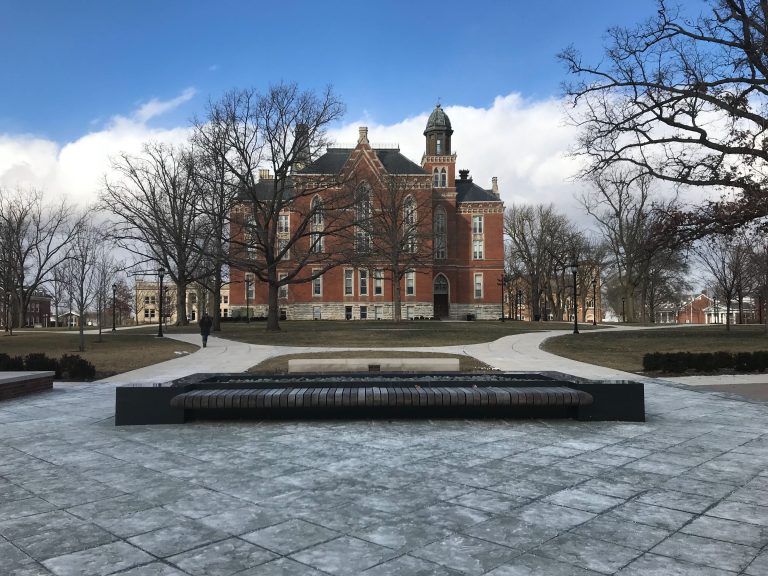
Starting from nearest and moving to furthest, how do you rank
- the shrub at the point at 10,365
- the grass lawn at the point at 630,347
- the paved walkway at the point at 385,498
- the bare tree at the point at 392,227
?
the paved walkway at the point at 385,498, the shrub at the point at 10,365, the grass lawn at the point at 630,347, the bare tree at the point at 392,227

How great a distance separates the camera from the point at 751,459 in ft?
20.2

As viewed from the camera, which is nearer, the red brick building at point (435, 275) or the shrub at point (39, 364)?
the shrub at point (39, 364)

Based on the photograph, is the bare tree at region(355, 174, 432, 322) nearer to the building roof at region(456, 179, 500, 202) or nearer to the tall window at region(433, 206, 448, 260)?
the tall window at region(433, 206, 448, 260)

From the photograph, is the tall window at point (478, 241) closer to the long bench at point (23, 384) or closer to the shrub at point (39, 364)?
the shrub at point (39, 364)

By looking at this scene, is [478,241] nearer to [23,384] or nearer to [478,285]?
[478,285]

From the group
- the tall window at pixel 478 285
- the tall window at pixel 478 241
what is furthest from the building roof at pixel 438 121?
the tall window at pixel 478 285

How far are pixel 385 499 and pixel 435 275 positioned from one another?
222ft

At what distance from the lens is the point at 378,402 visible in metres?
7.97

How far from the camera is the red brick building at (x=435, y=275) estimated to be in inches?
2734

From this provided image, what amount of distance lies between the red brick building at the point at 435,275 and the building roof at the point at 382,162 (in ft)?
0.39

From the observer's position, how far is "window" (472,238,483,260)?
7238cm

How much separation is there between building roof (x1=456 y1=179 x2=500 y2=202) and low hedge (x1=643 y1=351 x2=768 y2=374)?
191 feet

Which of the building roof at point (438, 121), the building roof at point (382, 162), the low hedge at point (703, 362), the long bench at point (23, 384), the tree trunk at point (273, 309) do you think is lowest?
the low hedge at point (703, 362)

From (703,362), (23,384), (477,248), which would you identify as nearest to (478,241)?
(477,248)
